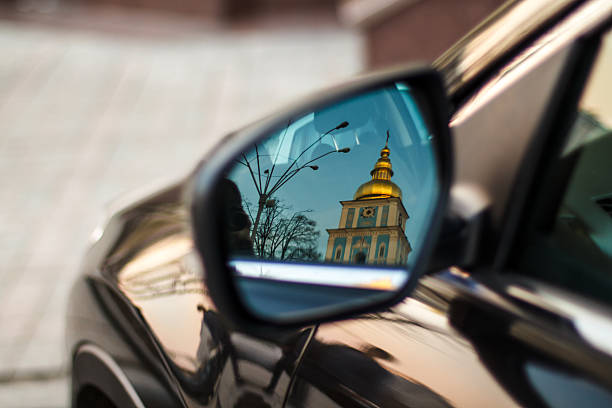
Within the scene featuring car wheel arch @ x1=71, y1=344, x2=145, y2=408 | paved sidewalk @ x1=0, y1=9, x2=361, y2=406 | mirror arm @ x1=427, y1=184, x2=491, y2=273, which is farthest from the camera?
paved sidewalk @ x1=0, y1=9, x2=361, y2=406

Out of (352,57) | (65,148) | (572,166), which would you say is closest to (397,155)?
(572,166)

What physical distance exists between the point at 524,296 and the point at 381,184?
0.37 meters

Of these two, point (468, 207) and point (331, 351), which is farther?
Answer: point (468, 207)

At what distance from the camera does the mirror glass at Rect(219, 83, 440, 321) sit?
34.6 inches

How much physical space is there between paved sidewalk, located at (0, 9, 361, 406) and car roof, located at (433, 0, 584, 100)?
4.25 feet

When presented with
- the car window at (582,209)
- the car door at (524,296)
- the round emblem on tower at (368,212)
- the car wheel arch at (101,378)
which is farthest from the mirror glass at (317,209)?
the car wheel arch at (101,378)

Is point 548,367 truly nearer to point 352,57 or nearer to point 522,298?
point 522,298

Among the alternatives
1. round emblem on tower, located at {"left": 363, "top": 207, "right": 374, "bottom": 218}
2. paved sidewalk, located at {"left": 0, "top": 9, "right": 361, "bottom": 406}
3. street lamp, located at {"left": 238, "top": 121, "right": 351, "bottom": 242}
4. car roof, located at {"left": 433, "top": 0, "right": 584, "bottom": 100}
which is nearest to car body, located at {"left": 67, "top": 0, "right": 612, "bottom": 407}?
car roof, located at {"left": 433, "top": 0, "right": 584, "bottom": 100}

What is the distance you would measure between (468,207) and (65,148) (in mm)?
6470

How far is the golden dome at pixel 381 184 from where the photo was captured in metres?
0.89

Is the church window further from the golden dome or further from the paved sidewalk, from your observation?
the paved sidewalk

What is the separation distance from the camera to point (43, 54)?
32.1ft

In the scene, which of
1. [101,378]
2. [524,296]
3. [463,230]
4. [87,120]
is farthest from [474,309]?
[87,120]

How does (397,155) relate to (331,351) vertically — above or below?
above
